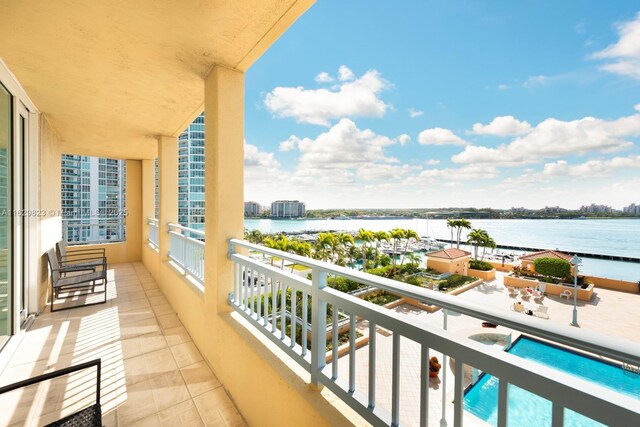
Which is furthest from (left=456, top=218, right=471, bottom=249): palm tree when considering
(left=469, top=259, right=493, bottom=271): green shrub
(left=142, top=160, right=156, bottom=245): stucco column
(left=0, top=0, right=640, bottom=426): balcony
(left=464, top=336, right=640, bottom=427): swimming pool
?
(left=0, top=0, right=640, bottom=426): balcony

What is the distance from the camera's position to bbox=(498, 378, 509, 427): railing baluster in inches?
29.9

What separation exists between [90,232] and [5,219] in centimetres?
465

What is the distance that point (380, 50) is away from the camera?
3234 centimetres

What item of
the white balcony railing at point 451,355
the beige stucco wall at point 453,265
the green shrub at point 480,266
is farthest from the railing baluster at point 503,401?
the green shrub at point 480,266

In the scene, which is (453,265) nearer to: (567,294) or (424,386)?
(567,294)

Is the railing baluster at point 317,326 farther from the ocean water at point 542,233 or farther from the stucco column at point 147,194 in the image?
the ocean water at point 542,233

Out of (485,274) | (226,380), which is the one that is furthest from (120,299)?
(485,274)

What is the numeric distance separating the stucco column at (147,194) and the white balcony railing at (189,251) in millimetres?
2781

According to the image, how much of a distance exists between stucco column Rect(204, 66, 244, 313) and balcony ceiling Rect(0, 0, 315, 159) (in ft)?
0.78

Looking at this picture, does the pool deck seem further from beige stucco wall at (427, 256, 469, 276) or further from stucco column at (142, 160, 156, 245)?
stucco column at (142, 160, 156, 245)

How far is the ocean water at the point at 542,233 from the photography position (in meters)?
31.9

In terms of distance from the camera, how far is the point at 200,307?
2850 millimetres

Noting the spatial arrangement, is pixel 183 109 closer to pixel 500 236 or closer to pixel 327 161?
pixel 500 236

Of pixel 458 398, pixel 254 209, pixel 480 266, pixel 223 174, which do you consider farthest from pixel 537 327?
pixel 254 209
